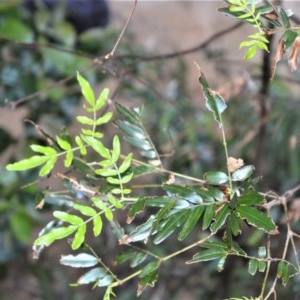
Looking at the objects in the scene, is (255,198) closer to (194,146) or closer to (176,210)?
(176,210)

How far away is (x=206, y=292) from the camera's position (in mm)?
1444

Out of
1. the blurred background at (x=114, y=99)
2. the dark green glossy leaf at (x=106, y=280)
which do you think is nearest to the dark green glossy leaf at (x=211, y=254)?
the dark green glossy leaf at (x=106, y=280)

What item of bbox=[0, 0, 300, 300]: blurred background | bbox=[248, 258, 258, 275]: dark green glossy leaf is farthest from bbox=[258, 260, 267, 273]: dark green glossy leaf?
bbox=[0, 0, 300, 300]: blurred background

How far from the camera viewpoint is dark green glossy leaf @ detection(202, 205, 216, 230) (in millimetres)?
575

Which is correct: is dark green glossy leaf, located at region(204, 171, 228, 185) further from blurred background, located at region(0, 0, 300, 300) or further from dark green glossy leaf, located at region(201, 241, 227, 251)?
blurred background, located at region(0, 0, 300, 300)

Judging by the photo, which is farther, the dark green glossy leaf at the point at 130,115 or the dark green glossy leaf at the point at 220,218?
the dark green glossy leaf at the point at 130,115

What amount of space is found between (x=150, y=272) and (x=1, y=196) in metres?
0.85

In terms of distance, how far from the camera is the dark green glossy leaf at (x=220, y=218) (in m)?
0.56

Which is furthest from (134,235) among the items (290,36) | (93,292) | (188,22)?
(188,22)

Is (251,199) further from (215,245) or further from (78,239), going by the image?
Answer: (78,239)

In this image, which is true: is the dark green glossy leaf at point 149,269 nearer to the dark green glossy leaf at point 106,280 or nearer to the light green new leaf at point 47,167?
the dark green glossy leaf at point 106,280

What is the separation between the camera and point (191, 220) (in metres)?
0.60

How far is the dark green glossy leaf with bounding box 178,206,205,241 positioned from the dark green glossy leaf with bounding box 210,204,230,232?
26mm

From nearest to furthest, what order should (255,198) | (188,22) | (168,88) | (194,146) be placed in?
(255,198) < (194,146) < (168,88) < (188,22)
